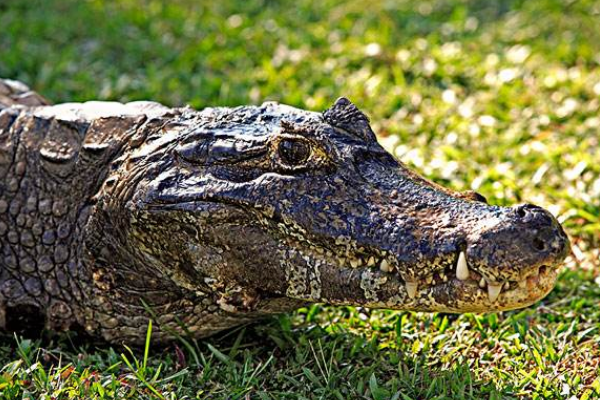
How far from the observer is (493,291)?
97.7 inches

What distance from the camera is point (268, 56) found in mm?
6047

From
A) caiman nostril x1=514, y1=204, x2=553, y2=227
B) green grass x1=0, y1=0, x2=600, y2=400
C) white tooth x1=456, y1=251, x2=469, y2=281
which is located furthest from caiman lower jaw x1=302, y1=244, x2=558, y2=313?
green grass x1=0, y1=0, x2=600, y2=400

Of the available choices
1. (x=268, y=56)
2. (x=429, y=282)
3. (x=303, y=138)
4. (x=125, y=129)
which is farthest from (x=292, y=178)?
(x=268, y=56)

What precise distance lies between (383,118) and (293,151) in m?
2.51

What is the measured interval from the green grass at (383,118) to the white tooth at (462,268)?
0.50 meters

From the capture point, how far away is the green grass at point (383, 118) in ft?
9.64

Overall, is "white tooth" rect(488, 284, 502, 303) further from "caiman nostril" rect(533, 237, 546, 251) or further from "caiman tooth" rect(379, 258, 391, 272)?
"caiman tooth" rect(379, 258, 391, 272)

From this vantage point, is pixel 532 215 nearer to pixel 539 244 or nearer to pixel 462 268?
pixel 539 244

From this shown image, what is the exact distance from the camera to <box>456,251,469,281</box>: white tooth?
249 centimetres

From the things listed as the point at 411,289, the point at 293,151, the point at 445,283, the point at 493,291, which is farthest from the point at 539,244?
the point at 293,151

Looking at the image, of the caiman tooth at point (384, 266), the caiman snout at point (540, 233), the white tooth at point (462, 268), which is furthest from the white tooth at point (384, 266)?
the caiman snout at point (540, 233)

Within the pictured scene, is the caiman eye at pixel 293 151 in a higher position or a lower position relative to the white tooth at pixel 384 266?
higher

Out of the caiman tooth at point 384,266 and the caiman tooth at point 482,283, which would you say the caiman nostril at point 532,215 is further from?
the caiman tooth at point 384,266

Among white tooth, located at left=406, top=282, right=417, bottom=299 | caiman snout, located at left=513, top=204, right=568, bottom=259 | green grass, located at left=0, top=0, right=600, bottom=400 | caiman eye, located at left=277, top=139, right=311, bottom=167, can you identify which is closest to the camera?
caiman snout, located at left=513, top=204, right=568, bottom=259
